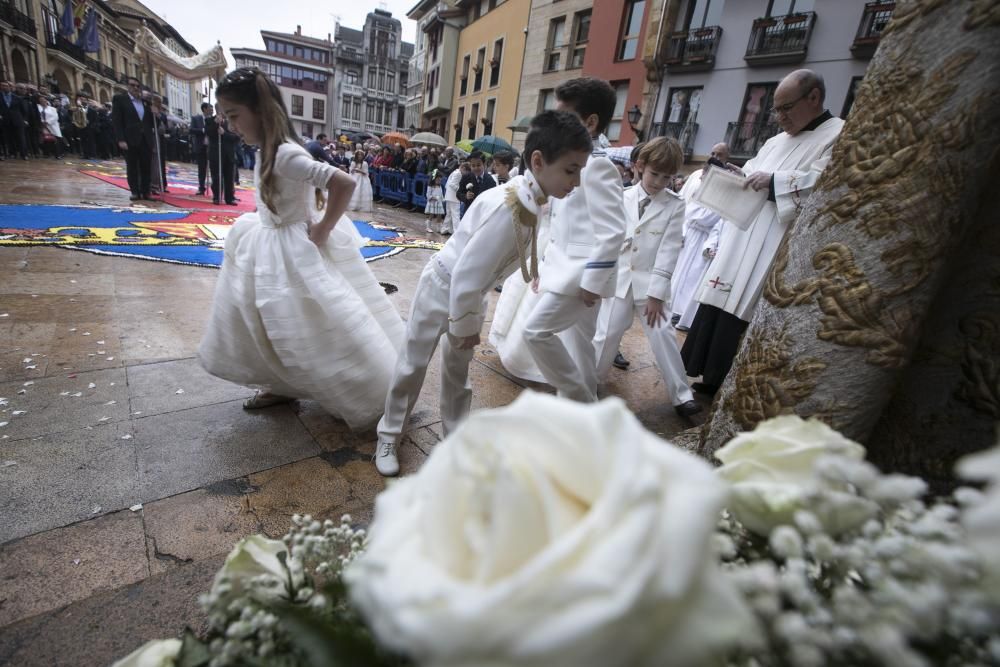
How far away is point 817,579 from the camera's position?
1.73ft

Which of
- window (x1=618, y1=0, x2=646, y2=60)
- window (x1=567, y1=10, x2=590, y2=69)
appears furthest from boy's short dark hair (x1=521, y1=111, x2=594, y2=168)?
window (x1=567, y1=10, x2=590, y2=69)

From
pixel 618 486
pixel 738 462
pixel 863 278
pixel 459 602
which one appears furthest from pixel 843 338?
pixel 459 602

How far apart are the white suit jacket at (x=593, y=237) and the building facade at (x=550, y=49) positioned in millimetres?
19925

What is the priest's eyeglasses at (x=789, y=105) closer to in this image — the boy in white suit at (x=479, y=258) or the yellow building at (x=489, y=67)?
the boy in white suit at (x=479, y=258)

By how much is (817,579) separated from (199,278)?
5.74 m

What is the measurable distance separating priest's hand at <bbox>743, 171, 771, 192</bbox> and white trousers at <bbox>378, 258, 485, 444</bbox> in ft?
6.68

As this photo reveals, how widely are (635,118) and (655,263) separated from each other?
55.2ft

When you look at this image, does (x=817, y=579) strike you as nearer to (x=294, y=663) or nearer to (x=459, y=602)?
(x=459, y=602)

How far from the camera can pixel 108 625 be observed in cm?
134

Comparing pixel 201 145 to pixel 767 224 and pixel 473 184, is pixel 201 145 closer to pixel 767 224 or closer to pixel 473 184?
pixel 473 184

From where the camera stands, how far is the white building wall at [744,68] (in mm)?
13305

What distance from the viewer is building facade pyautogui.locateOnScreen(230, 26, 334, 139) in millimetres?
60719

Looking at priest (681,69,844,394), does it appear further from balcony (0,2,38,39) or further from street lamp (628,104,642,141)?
balcony (0,2,38,39)

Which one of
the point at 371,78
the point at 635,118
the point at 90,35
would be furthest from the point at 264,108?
the point at 371,78
